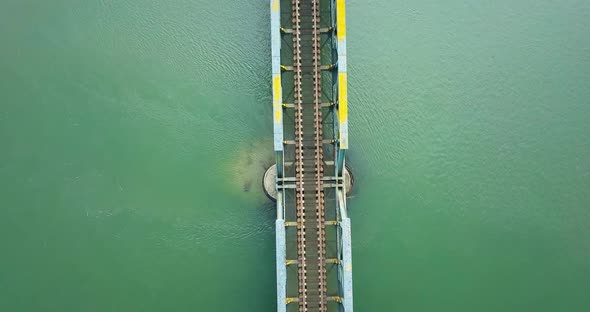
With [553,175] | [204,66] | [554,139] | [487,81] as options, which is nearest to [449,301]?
[553,175]

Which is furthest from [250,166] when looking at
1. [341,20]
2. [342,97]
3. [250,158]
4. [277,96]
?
[341,20]

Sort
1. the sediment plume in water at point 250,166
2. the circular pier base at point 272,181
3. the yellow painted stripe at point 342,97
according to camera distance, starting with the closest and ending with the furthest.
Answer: the yellow painted stripe at point 342,97, the circular pier base at point 272,181, the sediment plume in water at point 250,166

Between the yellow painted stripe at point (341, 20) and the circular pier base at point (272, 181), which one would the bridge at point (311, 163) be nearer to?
the circular pier base at point (272, 181)

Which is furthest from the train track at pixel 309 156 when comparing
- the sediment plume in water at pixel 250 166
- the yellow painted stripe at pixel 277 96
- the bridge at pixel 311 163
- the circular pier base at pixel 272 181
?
the yellow painted stripe at pixel 277 96

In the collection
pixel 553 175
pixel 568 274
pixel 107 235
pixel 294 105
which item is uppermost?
pixel 294 105

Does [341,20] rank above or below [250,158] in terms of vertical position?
above

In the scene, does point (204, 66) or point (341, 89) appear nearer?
point (341, 89)

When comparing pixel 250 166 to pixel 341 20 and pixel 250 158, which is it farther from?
pixel 341 20

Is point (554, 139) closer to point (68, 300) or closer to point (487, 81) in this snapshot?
point (487, 81)
